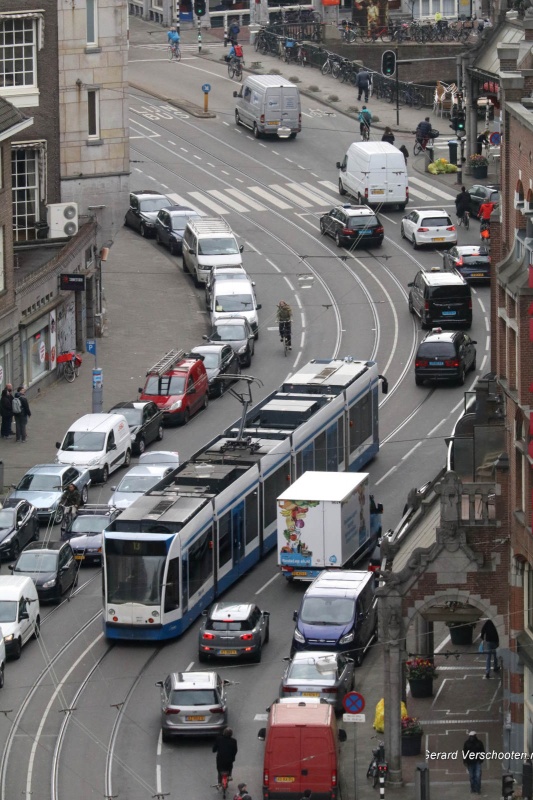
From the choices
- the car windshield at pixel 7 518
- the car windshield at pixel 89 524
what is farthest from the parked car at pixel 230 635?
the car windshield at pixel 7 518

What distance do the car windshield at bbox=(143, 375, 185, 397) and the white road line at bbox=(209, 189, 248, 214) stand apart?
28.6m

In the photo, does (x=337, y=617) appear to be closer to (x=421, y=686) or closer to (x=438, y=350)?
(x=421, y=686)

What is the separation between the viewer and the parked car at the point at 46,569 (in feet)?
201

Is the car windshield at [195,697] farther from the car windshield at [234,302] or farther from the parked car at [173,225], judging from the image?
the parked car at [173,225]

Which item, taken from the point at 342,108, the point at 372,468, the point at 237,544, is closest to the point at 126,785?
the point at 237,544

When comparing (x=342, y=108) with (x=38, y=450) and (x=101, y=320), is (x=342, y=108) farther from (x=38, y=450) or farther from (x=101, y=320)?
(x=38, y=450)

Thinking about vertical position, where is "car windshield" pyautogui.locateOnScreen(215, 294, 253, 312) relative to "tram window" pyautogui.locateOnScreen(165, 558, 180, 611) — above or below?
above

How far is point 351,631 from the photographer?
56562 mm

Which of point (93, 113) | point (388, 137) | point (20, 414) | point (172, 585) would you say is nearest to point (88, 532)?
point (172, 585)

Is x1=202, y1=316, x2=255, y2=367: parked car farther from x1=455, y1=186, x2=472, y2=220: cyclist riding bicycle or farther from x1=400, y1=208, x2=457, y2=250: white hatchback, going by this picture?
x1=455, y1=186, x2=472, y2=220: cyclist riding bicycle

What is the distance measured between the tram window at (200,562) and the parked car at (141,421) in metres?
14.6

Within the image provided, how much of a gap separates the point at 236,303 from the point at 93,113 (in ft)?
33.5

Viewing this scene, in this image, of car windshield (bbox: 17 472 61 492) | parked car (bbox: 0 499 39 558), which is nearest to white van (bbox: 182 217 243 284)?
car windshield (bbox: 17 472 61 492)

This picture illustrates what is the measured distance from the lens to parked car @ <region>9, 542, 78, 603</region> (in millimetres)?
61281
